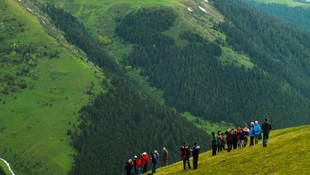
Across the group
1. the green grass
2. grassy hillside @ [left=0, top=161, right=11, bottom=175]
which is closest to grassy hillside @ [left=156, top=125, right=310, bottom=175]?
grassy hillside @ [left=0, top=161, right=11, bottom=175]

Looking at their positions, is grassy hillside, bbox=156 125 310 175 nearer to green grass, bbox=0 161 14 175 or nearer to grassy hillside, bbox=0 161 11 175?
grassy hillside, bbox=0 161 11 175

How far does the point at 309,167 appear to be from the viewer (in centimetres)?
4341

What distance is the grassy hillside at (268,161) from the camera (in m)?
45.9

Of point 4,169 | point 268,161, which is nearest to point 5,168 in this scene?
point 4,169

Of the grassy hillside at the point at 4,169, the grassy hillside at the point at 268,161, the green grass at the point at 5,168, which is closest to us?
the grassy hillside at the point at 268,161

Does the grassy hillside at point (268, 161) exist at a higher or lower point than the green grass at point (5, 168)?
higher

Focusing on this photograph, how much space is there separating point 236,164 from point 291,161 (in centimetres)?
737

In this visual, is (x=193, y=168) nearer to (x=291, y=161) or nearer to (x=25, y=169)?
(x=291, y=161)

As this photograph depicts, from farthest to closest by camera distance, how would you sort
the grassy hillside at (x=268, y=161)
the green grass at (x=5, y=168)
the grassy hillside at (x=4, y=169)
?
the green grass at (x=5, y=168) → the grassy hillside at (x=4, y=169) → the grassy hillside at (x=268, y=161)

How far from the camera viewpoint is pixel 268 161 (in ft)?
164

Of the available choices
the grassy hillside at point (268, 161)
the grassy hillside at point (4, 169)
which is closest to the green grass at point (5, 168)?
the grassy hillside at point (4, 169)

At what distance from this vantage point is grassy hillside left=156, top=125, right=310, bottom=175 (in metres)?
45.9

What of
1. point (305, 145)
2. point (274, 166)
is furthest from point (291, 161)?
point (305, 145)

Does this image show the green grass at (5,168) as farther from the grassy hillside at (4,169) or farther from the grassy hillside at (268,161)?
the grassy hillside at (268,161)
